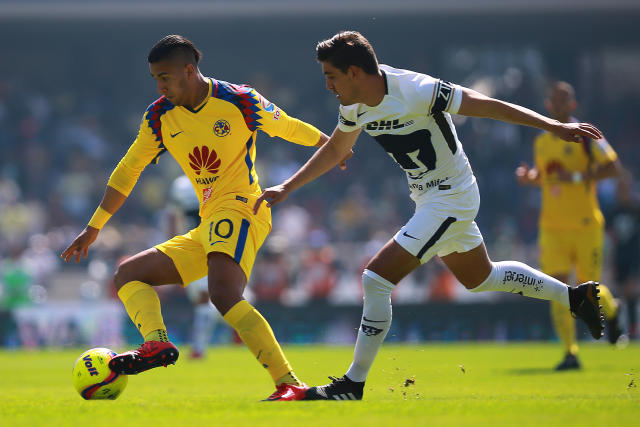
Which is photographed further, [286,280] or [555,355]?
[286,280]

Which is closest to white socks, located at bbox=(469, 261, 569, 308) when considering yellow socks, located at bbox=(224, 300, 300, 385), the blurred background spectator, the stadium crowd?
yellow socks, located at bbox=(224, 300, 300, 385)

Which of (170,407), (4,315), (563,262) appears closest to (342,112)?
(170,407)

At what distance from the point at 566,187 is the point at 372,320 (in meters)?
5.18

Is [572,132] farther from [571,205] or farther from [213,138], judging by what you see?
[571,205]

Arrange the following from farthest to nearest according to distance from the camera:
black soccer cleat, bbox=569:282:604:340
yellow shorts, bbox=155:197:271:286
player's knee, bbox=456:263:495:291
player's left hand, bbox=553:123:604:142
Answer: black soccer cleat, bbox=569:282:604:340 → player's knee, bbox=456:263:495:291 → yellow shorts, bbox=155:197:271:286 → player's left hand, bbox=553:123:604:142

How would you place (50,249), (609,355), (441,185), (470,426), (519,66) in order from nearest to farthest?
(470,426) → (441,185) → (609,355) → (50,249) → (519,66)

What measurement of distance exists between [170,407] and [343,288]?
12.7 metres

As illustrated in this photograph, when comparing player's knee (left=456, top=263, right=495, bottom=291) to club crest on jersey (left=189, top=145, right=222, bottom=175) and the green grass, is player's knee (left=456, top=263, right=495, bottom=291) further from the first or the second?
club crest on jersey (left=189, top=145, right=222, bottom=175)

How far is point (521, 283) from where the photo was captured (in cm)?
736

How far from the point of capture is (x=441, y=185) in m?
6.92

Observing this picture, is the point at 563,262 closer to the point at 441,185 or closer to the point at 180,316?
the point at 441,185

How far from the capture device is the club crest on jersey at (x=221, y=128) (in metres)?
7.09

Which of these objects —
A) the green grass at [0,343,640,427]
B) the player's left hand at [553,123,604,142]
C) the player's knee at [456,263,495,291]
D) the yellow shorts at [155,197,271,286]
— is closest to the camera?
the green grass at [0,343,640,427]

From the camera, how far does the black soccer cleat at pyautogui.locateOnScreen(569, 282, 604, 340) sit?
24.8ft
